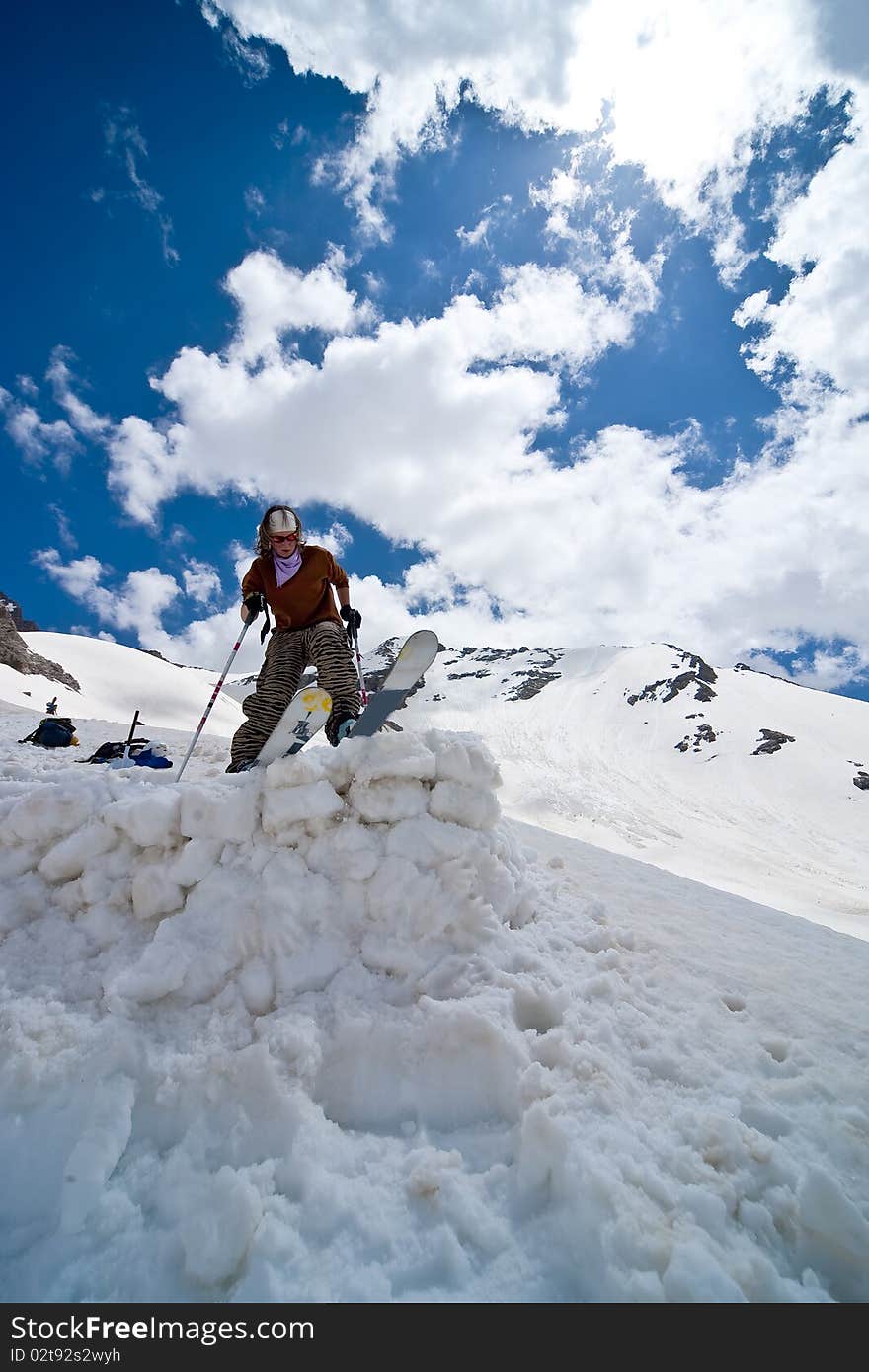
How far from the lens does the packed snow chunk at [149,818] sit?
2.94m

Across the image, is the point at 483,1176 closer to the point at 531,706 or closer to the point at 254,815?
the point at 254,815

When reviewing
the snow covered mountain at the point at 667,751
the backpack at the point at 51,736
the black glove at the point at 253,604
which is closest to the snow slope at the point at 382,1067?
the snow covered mountain at the point at 667,751

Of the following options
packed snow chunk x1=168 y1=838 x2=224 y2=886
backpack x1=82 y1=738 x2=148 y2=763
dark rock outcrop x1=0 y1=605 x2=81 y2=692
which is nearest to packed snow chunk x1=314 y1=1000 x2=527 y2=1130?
packed snow chunk x1=168 y1=838 x2=224 y2=886

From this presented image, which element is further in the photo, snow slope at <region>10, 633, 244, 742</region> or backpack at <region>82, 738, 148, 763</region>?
snow slope at <region>10, 633, 244, 742</region>

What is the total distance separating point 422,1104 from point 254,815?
1556mm

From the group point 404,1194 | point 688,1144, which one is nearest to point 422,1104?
point 404,1194

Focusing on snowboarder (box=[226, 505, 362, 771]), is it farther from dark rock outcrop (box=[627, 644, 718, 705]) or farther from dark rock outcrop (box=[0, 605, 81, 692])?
dark rock outcrop (box=[627, 644, 718, 705])

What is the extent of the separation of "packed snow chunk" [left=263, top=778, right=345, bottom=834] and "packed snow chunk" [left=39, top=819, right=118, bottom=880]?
87cm

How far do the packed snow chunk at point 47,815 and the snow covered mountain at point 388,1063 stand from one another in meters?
0.01

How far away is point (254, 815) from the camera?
3.00m

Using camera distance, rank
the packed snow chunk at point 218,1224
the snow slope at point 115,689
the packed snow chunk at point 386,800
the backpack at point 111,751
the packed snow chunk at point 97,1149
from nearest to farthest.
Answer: the packed snow chunk at point 218,1224 → the packed snow chunk at point 97,1149 → the packed snow chunk at point 386,800 → the backpack at point 111,751 → the snow slope at point 115,689

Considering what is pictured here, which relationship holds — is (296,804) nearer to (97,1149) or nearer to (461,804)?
(461,804)

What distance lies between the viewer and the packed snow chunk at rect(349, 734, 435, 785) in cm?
307

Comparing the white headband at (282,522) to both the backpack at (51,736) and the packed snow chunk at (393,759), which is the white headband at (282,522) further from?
the backpack at (51,736)
